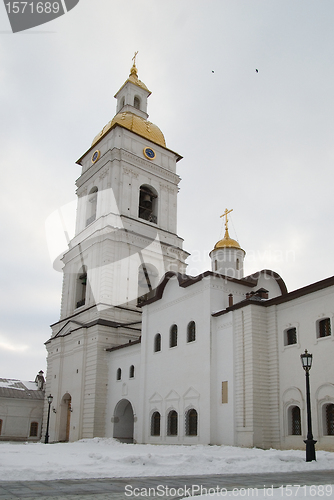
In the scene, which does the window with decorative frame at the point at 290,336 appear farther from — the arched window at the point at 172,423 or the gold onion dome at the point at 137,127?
the gold onion dome at the point at 137,127

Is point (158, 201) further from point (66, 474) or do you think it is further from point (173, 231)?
point (66, 474)

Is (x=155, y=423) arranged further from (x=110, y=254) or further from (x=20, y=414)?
(x=20, y=414)

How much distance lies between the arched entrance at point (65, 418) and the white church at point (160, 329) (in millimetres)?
96

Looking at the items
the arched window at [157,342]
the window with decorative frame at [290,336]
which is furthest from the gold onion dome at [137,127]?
the window with decorative frame at [290,336]

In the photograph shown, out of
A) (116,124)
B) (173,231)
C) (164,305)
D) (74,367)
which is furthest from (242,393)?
(116,124)

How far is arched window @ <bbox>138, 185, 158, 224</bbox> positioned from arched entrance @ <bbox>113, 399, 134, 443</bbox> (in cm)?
1491

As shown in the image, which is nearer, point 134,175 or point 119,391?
point 119,391

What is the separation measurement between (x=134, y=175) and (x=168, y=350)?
16.2m

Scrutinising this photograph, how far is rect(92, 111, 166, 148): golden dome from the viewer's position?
40.0 metres

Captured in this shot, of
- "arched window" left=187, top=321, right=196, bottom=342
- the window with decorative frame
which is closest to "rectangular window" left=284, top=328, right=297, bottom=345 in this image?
the window with decorative frame

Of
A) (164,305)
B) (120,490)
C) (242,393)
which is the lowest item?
(120,490)

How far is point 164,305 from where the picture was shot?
28.1 metres

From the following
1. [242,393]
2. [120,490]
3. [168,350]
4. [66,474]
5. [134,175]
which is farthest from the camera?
[134,175]

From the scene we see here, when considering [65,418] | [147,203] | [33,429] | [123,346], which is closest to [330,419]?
[123,346]
